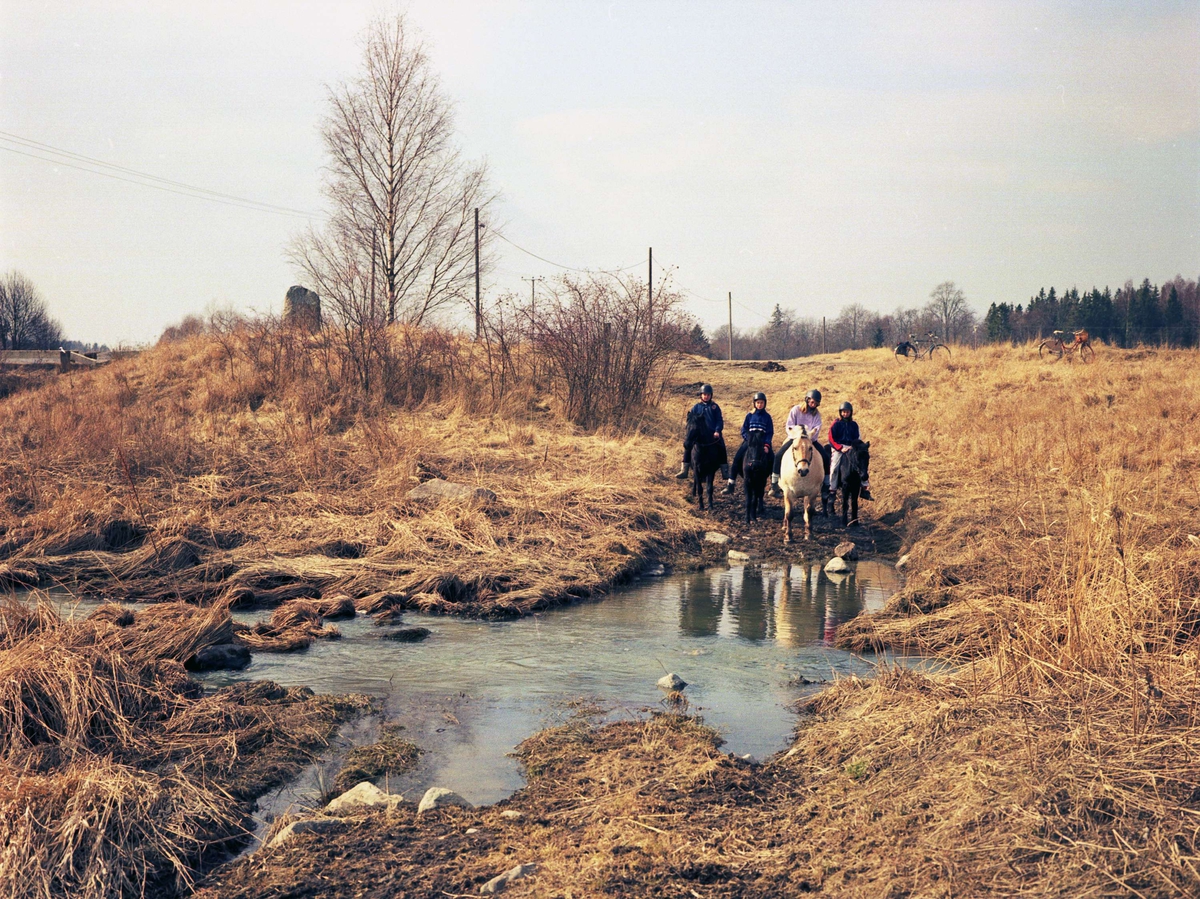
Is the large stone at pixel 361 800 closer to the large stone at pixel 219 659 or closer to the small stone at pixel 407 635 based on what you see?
the large stone at pixel 219 659

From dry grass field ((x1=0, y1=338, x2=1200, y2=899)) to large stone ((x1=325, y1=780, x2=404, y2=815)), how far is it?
0.19 metres

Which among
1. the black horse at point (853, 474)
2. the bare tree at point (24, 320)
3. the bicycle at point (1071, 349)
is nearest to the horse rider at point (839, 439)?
the black horse at point (853, 474)

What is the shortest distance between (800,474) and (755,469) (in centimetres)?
87

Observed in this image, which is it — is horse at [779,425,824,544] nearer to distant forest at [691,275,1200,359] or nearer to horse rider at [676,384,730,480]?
horse rider at [676,384,730,480]

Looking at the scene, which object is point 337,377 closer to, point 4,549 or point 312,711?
point 4,549

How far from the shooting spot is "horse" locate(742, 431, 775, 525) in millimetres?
13969

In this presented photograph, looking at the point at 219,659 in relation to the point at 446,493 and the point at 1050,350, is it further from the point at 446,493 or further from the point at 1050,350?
the point at 1050,350

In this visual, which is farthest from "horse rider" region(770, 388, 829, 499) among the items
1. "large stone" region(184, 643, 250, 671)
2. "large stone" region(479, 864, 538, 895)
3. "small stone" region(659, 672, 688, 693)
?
"large stone" region(479, 864, 538, 895)

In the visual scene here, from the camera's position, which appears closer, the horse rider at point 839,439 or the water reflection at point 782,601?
the water reflection at point 782,601

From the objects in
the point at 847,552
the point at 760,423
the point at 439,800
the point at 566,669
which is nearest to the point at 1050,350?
the point at 760,423

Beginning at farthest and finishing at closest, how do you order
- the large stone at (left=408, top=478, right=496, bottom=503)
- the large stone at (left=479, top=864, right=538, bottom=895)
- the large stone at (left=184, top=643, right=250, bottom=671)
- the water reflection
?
the large stone at (left=408, top=478, right=496, bottom=503), the water reflection, the large stone at (left=184, top=643, right=250, bottom=671), the large stone at (left=479, top=864, right=538, bottom=895)

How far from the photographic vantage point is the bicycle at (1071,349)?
29.4m

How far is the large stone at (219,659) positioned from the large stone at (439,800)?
338 cm

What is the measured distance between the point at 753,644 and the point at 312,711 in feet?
13.2
